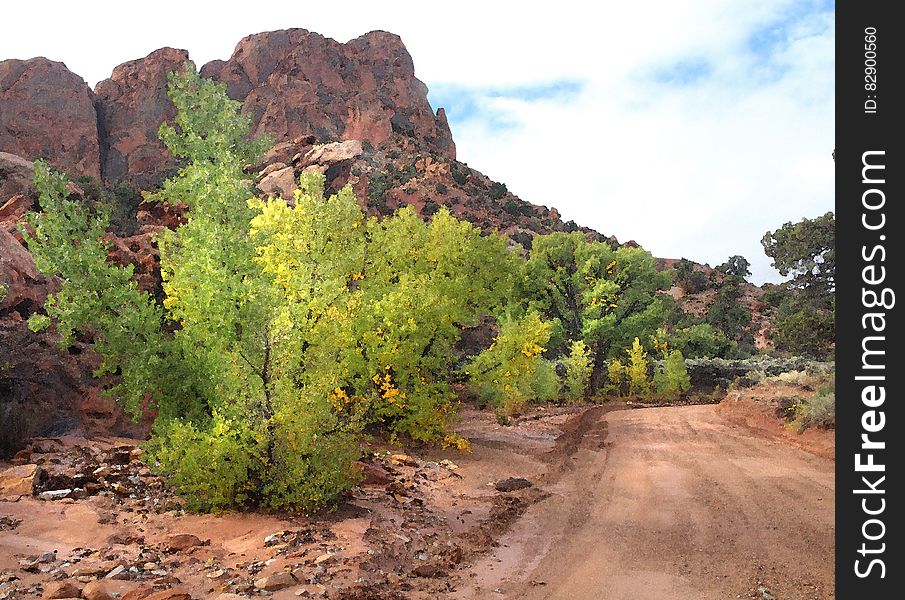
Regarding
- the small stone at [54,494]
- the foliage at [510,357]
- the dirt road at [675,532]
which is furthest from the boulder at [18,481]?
the foliage at [510,357]

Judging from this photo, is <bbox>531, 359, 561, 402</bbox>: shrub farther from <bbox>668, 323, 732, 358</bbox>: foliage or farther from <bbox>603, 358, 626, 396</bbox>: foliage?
<bbox>668, 323, 732, 358</bbox>: foliage

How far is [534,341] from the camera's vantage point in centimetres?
1691

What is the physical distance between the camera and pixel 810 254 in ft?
110

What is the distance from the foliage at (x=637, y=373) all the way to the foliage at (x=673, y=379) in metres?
0.73

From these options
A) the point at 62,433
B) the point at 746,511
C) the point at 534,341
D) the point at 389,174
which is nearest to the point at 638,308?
the point at 534,341

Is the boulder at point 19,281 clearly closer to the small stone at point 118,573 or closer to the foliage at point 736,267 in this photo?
the small stone at point 118,573

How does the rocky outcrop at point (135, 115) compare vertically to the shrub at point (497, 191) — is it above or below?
above

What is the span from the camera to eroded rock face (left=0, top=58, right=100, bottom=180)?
250ft

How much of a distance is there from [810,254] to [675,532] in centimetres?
3069

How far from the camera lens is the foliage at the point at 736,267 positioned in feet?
265

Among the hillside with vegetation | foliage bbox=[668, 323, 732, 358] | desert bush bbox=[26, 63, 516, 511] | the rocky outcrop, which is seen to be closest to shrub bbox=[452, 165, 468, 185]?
the rocky outcrop

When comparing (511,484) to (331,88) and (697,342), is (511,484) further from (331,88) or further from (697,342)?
(331,88)

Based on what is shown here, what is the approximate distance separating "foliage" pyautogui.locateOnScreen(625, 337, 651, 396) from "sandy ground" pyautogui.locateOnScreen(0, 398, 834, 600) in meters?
23.0
